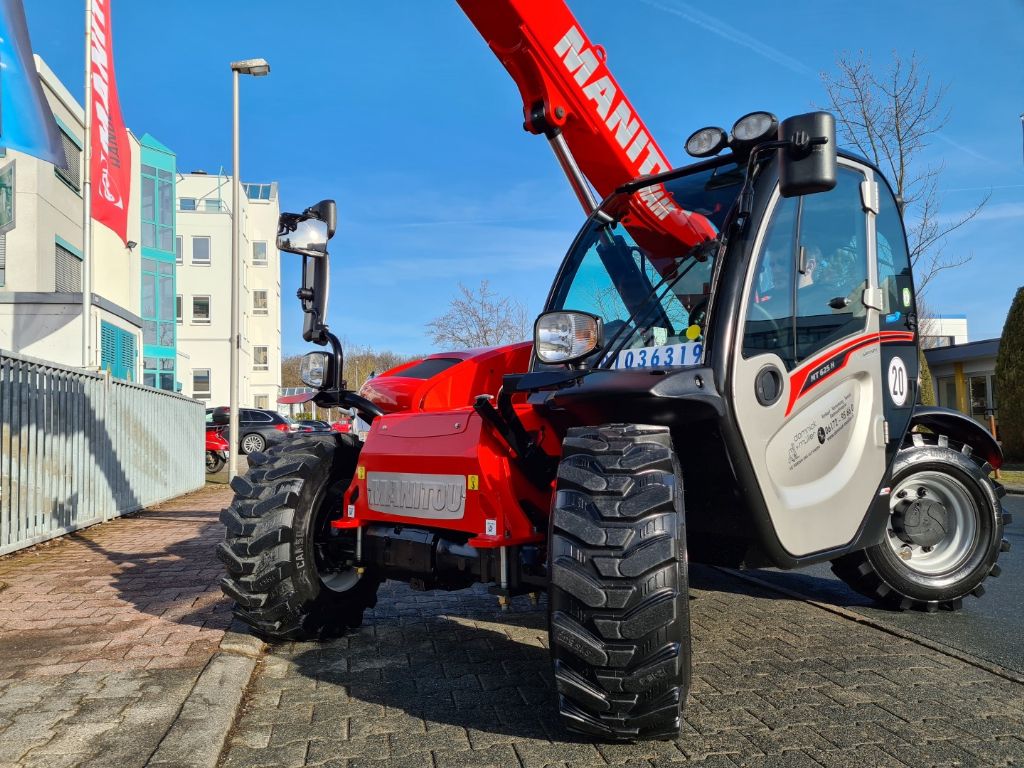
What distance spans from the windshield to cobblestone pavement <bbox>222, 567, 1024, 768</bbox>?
150cm

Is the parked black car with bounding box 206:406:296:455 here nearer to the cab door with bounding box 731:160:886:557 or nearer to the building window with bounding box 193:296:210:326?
the building window with bounding box 193:296:210:326

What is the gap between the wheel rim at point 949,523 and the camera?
5.17 meters

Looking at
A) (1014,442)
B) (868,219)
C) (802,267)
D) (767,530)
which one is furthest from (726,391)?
(1014,442)

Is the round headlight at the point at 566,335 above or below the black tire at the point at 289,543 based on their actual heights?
above

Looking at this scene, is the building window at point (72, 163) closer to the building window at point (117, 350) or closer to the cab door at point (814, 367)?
the building window at point (117, 350)

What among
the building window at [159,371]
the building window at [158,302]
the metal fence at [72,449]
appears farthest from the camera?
the building window at [158,302]

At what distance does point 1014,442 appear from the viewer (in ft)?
59.5

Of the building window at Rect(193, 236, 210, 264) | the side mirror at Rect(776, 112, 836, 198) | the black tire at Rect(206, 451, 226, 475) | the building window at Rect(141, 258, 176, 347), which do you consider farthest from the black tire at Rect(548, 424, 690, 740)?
the building window at Rect(193, 236, 210, 264)

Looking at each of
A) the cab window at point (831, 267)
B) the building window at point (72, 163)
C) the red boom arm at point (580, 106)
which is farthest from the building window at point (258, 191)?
the cab window at point (831, 267)

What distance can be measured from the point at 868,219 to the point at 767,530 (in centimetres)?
190

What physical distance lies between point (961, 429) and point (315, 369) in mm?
4106

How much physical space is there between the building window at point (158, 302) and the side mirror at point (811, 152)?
3952cm

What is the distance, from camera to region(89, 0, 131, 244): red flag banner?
43.9 ft

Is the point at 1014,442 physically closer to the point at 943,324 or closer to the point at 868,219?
the point at 868,219
